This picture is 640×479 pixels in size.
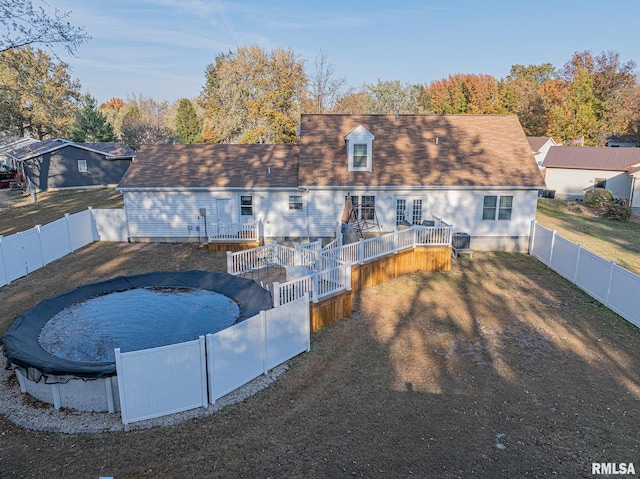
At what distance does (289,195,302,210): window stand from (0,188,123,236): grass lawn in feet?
44.5

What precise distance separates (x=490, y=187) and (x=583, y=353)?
31.6ft

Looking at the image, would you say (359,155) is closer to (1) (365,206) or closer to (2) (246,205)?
(1) (365,206)

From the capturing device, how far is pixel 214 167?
65.2 feet

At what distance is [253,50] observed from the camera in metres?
37.8

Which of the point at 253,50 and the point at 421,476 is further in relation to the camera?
the point at 253,50

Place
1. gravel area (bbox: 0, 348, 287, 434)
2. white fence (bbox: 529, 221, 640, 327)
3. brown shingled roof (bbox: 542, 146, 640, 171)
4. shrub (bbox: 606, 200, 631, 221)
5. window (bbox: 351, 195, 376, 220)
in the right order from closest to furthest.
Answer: gravel area (bbox: 0, 348, 287, 434)
white fence (bbox: 529, 221, 640, 327)
window (bbox: 351, 195, 376, 220)
shrub (bbox: 606, 200, 631, 221)
brown shingled roof (bbox: 542, 146, 640, 171)

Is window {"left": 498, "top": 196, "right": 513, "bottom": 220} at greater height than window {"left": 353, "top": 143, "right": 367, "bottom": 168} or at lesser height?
lesser

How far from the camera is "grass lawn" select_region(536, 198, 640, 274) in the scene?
17.6 meters

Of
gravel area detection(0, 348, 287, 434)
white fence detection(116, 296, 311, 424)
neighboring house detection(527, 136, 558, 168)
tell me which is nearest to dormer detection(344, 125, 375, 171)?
white fence detection(116, 296, 311, 424)

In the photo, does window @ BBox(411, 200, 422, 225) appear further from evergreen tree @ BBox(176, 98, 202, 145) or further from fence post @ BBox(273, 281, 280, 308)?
evergreen tree @ BBox(176, 98, 202, 145)

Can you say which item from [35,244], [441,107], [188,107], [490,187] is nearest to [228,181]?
[35,244]

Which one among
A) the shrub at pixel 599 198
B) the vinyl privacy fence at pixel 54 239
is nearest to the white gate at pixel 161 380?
the vinyl privacy fence at pixel 54 239

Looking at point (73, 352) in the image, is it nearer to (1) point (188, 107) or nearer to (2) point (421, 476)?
(2) point (421, 476)

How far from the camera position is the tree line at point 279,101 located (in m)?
24.2
